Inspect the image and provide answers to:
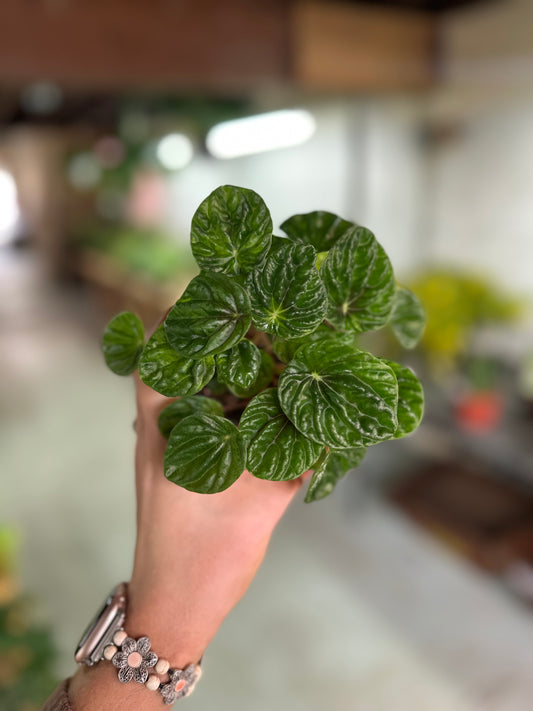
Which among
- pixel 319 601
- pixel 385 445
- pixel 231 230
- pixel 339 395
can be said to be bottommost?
pixel 319 601

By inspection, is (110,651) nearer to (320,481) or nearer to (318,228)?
(320,481)

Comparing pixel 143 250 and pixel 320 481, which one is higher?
pixel 320 481

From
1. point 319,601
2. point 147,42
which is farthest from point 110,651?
point 319,601

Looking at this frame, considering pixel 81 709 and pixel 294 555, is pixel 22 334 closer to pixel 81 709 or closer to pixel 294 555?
pixel 294 555

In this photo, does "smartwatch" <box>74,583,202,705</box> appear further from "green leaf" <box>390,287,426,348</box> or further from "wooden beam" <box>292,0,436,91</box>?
"wooden beam" <box>292,0,436,91</box>

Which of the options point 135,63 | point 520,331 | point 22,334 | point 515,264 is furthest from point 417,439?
point 22,334

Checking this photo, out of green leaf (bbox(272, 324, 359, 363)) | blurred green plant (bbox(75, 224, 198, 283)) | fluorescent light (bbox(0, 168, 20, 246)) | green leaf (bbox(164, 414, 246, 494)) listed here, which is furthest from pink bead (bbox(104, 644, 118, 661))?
fluorescent light (bbox(0, 168, 20, 246))
